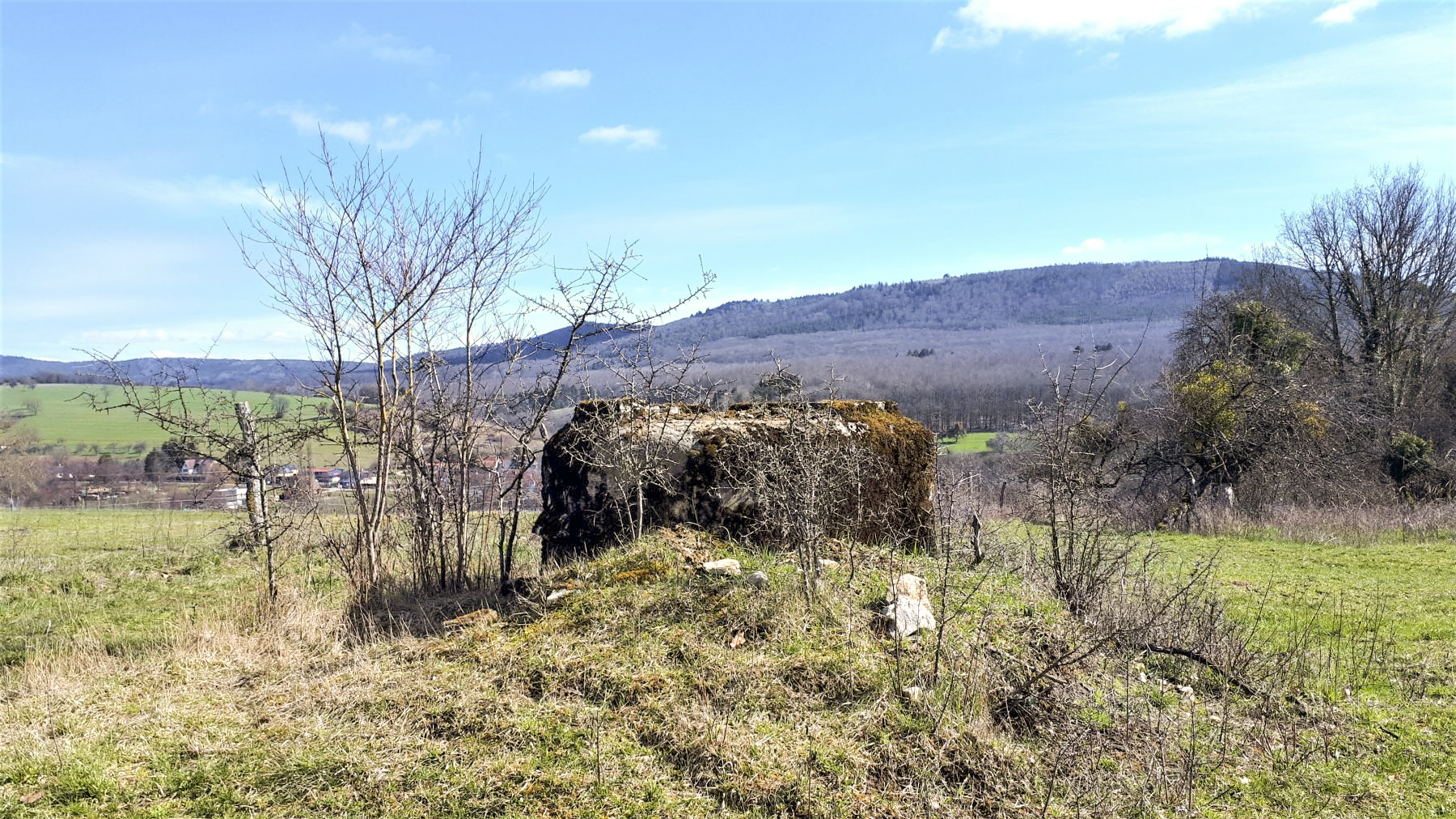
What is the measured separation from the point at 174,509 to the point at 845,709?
2164cm

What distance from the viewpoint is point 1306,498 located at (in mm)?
18594

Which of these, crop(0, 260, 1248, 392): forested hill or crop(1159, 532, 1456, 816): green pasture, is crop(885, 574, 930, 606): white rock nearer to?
crop(1159, 532, 1456, 816): green pasture

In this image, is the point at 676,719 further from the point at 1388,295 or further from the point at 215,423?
the point at 1388,295

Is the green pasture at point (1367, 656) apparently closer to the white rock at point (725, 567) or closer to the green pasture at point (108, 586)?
the white rock at point (725, 567)

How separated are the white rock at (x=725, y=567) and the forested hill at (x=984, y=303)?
323ft

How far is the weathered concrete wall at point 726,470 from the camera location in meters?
7.31

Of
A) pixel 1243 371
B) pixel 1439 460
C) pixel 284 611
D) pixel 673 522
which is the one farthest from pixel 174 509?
pixel 1439 460

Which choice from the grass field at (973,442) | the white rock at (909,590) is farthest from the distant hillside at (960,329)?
the white rock at (909,590)

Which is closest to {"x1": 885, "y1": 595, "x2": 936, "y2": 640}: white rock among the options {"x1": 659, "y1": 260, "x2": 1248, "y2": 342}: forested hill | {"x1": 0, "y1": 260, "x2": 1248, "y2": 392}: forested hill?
{"x1": 0, "y1": 260, "x2": 1248, "y2": 392}: forested hill

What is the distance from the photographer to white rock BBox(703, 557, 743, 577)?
637 cm

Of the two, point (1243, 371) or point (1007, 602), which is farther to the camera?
point (1243, 371)

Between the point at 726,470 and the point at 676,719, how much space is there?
317 cm

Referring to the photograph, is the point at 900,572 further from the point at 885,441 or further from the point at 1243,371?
the point at 1243,371

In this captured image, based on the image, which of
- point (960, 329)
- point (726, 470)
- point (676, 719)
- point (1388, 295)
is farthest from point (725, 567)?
point (960, 329)
